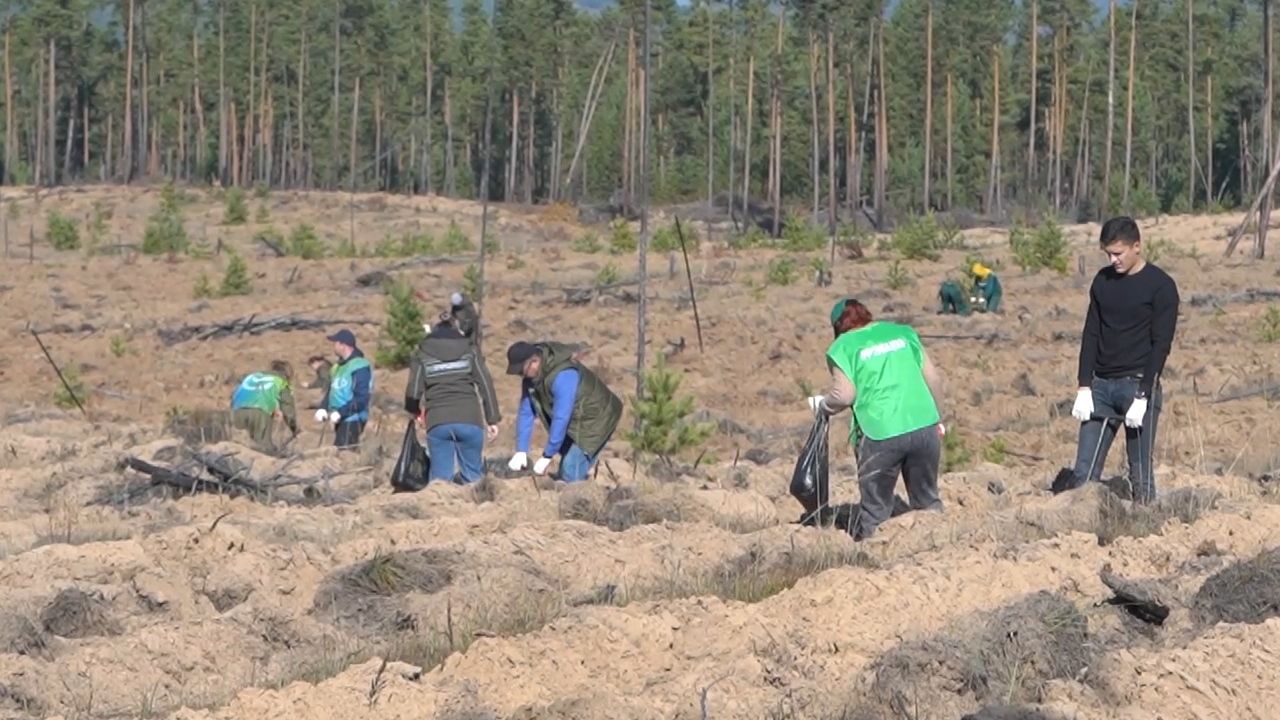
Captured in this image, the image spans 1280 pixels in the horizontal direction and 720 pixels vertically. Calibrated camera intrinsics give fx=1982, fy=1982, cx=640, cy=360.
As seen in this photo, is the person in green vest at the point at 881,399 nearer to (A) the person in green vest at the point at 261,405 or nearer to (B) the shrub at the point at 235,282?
(A) the person in green vest at the point at 261,405

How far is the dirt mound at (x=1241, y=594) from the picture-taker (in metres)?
6.69

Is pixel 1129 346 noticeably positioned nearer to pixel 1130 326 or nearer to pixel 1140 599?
pixel 1130 326

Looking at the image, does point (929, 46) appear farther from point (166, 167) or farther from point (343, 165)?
point (166, 167)

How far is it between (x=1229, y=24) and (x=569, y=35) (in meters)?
35.2

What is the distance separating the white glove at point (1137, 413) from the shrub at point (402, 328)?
1624cm

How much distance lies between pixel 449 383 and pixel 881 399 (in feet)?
13.2

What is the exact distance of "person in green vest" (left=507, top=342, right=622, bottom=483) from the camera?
1185 centimetres

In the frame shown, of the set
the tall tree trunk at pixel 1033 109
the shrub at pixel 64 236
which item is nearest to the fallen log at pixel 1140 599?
the shrub at pixel 64 236

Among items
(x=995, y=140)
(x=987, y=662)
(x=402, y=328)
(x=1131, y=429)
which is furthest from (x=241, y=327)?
(x=995, y=140)

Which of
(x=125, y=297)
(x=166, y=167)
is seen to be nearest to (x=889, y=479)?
(x=125, y=297)

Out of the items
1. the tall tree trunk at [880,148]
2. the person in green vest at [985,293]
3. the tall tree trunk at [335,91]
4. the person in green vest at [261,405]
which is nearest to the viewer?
the person in green vest at [261,405]

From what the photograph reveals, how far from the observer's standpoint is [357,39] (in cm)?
8762

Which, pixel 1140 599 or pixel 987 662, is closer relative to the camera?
pixel 987 662

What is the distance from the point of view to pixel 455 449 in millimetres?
12375
